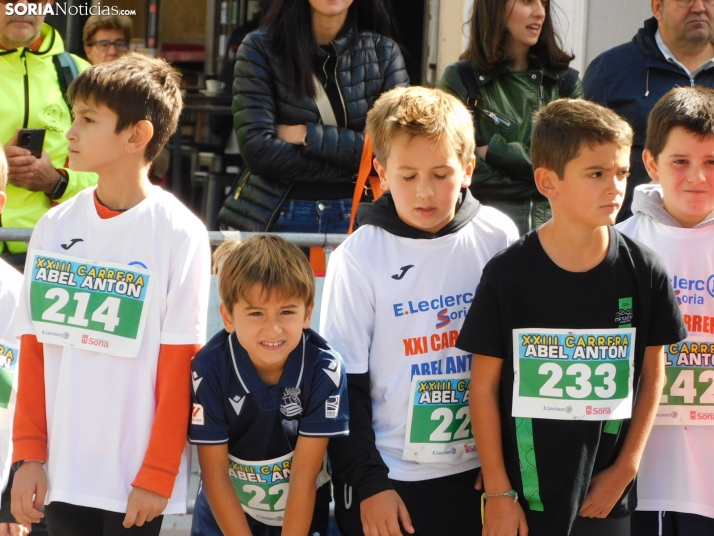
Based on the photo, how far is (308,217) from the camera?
4473mm

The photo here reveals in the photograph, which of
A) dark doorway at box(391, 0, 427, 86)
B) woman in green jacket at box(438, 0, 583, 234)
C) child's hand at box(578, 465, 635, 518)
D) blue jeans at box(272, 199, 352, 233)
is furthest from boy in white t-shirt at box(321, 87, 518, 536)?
dark doorway at box(391, 0, 427, 86)

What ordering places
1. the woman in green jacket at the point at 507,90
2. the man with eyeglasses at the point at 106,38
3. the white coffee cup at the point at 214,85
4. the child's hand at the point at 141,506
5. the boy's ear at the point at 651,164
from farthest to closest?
the white coffee cup at the point at 214,85
the man with eyeglasses at the point at 106,38
the woman in green jacket at the point at 507,90
the boy's ear at the point at 651,164
the child's hand at the point at 141,506

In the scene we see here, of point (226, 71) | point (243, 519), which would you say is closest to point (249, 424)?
point (243, 519)

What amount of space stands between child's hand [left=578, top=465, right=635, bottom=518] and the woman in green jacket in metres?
1.60

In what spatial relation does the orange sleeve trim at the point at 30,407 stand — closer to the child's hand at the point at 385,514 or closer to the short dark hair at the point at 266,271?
the short dark hair at the point at 266,271

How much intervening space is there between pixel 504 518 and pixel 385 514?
34cm

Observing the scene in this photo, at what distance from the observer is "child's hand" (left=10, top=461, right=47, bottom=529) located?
2910 mm

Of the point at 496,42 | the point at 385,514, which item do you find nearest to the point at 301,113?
the point at 496,42

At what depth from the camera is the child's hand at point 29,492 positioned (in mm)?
2910

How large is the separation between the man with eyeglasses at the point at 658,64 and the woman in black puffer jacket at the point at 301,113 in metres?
1.05

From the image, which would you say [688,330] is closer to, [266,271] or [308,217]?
[266,271]

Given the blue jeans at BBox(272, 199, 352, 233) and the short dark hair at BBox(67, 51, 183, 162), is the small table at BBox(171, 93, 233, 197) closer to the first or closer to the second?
the blue jeans at BBox(272, 199, 352, 233)

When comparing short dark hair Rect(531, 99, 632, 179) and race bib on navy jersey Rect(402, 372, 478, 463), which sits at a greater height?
short dark hair Rect(531, 99, 632, 179)

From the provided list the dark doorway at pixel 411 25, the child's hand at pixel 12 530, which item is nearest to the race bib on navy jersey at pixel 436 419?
the child's hand at pixel 12 530
